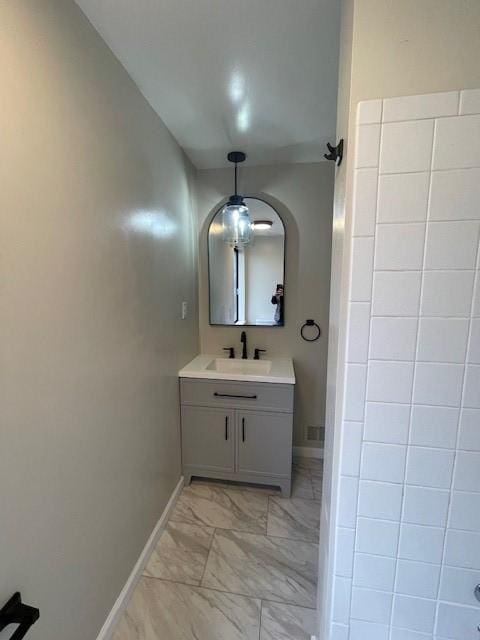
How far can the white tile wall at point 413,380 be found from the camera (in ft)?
2.25

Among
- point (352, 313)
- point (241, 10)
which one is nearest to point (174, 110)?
point (241, 10)

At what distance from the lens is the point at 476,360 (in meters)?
0.71

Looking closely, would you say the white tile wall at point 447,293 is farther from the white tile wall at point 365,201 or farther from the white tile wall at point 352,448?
the white tile wall at point 352,448

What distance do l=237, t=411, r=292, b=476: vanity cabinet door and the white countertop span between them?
256 mm

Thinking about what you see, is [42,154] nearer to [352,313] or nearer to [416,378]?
[352,313]

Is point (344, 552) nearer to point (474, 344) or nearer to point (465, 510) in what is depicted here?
point (465, 510)

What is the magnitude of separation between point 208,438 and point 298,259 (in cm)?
155

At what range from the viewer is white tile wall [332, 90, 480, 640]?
686 millimetres

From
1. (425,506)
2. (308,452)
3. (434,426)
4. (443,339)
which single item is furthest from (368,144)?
(308,452)

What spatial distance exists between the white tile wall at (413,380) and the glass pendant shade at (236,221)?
1542mm

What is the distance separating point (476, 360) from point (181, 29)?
4.94 ft

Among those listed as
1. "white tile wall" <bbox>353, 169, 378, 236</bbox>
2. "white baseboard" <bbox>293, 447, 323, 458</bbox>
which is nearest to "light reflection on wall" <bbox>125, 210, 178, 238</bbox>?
"white tile wall" <bbox>353, 169, 378, 236</bbox>

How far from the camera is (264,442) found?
79.1 inches

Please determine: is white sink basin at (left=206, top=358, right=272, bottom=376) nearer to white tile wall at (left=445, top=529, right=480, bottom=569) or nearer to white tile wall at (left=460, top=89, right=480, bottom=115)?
white tile wall at (left=445, top=529, right=480, bottom=569)
